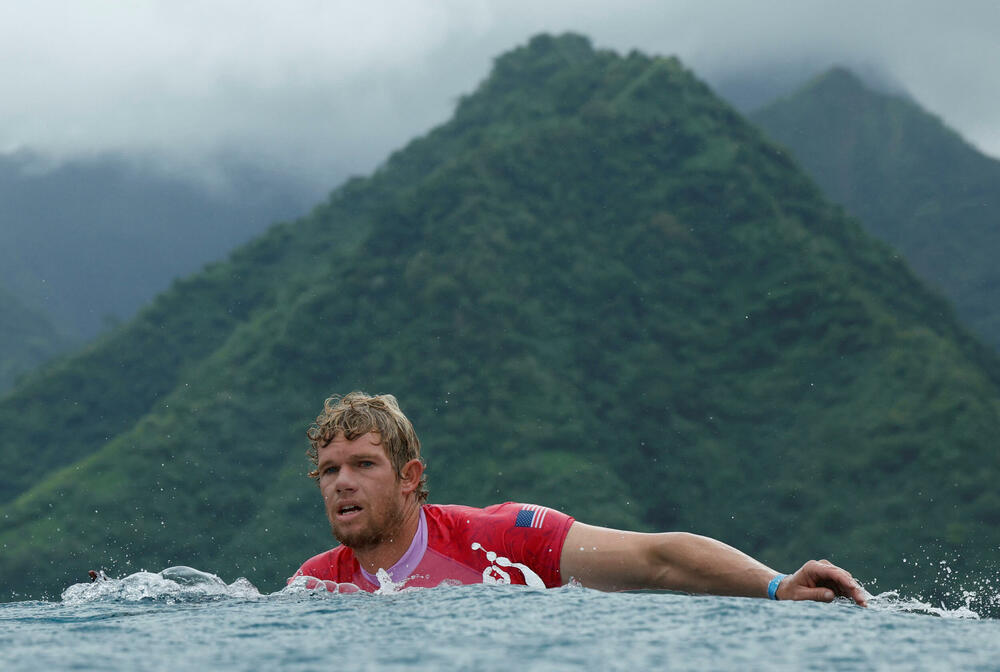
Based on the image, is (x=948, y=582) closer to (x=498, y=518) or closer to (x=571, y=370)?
(x=571, y=370)

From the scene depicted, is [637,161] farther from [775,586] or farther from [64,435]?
[775,586]

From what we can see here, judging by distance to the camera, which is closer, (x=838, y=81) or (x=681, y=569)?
(x=681, y=569)

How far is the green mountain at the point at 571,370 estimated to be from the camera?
53.7 metres

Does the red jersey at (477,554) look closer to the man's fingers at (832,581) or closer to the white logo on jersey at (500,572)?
the white logo on jersey at (500,572)

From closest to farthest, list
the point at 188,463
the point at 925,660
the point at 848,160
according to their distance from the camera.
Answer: the point at 925,660 < the point at 188,463 < the point at 848,160

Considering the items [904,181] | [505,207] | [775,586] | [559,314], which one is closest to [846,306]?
[559,314]

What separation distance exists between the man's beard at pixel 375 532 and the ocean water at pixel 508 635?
0.31 meters

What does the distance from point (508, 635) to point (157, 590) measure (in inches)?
99.8

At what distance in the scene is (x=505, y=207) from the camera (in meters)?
69.4

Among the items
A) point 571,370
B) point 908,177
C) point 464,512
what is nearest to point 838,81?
point 908,177

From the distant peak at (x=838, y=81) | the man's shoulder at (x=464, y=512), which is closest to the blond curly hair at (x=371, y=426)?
the man's shoulder at (x=464, y=512)

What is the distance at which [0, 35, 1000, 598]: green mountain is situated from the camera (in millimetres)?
53656

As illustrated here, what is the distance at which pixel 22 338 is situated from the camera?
3925 inches

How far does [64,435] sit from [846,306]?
44732 mm
